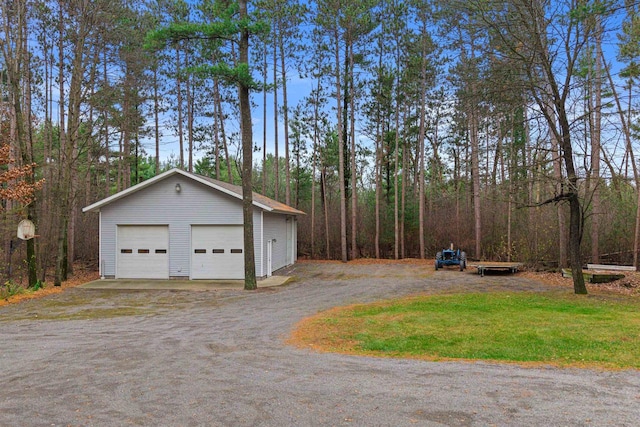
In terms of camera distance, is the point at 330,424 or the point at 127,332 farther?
the point at 127,332

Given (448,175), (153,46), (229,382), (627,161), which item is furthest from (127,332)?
(448,175)

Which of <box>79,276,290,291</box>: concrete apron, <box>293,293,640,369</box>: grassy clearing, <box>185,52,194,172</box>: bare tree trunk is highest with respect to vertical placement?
<box>185,52,194,172</box>: bare tree trunk

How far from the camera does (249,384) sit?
4.77 meters

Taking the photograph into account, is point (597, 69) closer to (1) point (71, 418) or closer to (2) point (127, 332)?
(2) point (127, 332)

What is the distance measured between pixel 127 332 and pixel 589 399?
22.9 ft

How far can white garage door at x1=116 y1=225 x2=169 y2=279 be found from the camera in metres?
15.8

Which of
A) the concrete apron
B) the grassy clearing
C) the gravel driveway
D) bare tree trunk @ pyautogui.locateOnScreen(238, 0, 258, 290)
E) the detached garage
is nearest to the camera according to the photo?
the gravel driveway

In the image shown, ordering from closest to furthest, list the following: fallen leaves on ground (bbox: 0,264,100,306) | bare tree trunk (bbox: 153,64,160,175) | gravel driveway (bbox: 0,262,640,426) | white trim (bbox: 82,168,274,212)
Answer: gravel driveway (bbox: 0,262,640,426) < fallen leaves on ground (bbox: 0,264,100,306) < white trim (bbox: 82,168,274,212) < bare tree trunk (bbox: 153,64,160,175)

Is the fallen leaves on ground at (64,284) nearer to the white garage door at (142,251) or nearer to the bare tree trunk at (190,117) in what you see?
the white garage door at (142,251)

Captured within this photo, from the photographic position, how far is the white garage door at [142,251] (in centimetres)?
1576

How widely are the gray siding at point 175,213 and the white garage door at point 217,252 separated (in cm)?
24

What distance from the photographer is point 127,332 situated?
25.2ft

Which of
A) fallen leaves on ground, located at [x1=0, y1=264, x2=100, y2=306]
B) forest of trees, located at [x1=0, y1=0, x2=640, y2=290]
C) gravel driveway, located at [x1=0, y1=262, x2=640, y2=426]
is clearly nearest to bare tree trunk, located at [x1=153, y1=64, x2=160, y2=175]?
forest of trees, located at [x1=0, y1=0, x2=640, y2=290]

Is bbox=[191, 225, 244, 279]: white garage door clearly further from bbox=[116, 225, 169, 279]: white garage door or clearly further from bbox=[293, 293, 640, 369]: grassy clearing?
bbox=[293, 293, 640, 369]: grassy clearing
